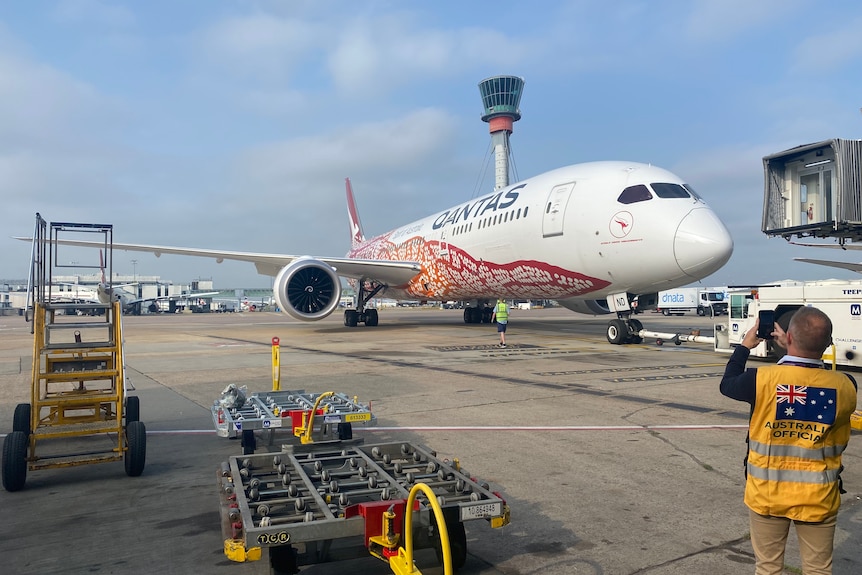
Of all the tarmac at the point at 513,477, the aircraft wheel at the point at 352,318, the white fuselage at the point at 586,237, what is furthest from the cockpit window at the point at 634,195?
the aircraft wheel at the point at 352,318

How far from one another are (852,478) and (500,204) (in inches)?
555

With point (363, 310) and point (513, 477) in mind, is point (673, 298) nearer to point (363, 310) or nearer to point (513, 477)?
point (363, 310)

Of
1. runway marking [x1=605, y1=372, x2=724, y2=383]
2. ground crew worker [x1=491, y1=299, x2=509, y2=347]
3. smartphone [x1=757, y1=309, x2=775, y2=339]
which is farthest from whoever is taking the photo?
ground crew worker [x1=491, y1=299, x2=509, y2=347]

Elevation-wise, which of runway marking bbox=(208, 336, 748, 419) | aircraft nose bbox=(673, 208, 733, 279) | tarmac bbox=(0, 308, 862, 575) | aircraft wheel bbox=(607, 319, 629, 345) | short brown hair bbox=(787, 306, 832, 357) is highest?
aircraft nose bbox=(673, 208, 733, 279)

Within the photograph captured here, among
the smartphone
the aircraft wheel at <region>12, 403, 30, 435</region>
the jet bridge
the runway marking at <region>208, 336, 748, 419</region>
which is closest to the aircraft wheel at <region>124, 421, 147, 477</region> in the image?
the aircraft wheel at <region>12, 403, 30, 435</region>

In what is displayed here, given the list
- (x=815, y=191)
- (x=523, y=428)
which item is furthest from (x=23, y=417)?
(x=815, y=191)

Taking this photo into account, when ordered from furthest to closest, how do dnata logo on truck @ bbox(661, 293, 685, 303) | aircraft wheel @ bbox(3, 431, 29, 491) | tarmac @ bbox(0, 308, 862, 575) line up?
dnata logo on truck @ bbox(661, 293, 685, 303), aircraft wheel @ bbox(3, 431, 29, 491), tarmac @ bbox(0, 308, 862, 575)

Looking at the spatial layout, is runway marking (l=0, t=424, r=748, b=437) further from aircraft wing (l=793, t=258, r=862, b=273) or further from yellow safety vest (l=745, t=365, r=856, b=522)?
aircraft wing (l=793, t=258, r=862, b=273)

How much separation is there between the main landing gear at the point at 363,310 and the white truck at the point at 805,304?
15066 mm

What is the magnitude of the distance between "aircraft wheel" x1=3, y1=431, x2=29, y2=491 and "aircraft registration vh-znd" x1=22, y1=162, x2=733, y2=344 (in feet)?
18.9

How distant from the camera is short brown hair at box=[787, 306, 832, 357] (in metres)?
2.48

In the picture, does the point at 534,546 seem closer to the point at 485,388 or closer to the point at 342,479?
the point at 342,479

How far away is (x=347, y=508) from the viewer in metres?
2.94

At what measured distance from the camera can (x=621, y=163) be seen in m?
15.3
